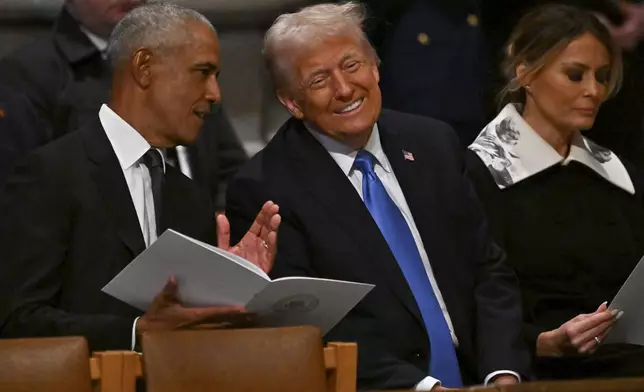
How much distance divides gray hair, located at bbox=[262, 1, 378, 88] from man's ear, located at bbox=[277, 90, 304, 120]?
0.03 m

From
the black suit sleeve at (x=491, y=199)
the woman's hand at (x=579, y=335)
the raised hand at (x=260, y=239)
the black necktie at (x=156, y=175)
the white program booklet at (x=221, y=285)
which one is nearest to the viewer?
the white program booklet at (x=221, y=285)

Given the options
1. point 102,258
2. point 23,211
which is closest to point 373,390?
point 102,258

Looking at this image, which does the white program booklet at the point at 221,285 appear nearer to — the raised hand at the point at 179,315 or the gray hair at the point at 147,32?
the raised hand at the point at 179,315

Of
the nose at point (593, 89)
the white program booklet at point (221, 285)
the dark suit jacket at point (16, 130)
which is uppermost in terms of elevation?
the nose at point (593, 89)

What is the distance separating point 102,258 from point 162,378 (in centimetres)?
46

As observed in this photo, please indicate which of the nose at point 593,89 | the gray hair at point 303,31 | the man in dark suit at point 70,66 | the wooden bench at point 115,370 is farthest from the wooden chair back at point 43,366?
the nose at point 593,89

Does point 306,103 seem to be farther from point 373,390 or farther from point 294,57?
point 373,390

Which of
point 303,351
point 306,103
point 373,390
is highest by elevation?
point 306,103

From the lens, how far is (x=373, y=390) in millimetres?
2541

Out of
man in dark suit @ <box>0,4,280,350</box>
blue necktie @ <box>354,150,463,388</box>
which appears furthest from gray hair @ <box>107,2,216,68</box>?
blue necktie @ <box>354,150,463,388</box>

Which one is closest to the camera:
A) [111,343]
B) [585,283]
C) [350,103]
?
[111,343]

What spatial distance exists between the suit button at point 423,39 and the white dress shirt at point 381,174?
13.7 inches

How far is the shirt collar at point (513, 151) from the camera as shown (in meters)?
3.20

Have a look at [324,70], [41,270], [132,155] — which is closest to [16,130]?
[132,155]
